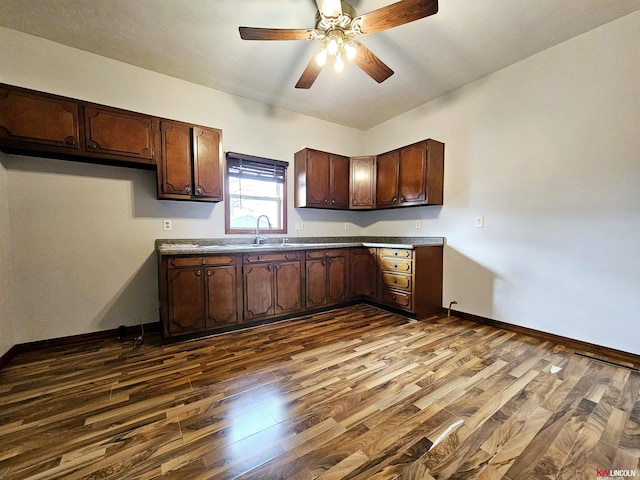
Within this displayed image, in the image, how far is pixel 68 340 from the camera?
2.43 m

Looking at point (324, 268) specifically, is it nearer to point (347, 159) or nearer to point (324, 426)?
point (347, 159)


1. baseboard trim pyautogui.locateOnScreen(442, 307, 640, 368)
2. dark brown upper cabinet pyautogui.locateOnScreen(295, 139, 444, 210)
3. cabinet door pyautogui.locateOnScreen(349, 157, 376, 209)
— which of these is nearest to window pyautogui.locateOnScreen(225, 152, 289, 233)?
dark brown upper cabinet pyautogui.locateOnScreen(295, 139, 444, 210)

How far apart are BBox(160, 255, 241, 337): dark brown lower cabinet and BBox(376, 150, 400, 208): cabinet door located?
2.33 metres

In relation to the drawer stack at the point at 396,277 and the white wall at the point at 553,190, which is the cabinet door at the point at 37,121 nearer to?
the drawer stack at the point at 396,277

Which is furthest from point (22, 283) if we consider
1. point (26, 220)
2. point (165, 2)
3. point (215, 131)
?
point (165, 2)

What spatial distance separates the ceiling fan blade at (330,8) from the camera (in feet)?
5.62

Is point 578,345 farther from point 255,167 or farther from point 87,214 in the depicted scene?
point 87,214

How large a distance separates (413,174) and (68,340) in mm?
4229

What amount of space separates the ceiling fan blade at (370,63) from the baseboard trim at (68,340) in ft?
11.0

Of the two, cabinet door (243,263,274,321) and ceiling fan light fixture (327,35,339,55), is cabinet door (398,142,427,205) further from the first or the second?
cabinet door (243,263,274,321)

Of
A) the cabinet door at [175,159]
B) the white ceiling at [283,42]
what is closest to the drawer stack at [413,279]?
the white ceiling at [283,42]

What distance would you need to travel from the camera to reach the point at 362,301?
3.80 metres

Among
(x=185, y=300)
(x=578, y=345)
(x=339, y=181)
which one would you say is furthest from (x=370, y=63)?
(x=578, y=345)

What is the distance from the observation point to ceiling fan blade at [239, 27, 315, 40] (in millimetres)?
1807
